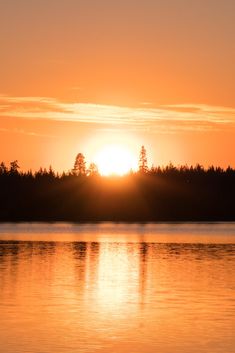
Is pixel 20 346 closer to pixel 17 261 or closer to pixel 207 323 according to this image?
pixel 207 323

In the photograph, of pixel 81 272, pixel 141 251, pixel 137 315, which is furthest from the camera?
pixel 141 251

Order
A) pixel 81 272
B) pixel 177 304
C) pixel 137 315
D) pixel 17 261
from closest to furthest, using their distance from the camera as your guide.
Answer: pixel 137 315, pixel 177 304, pixel 81 272, pixel 17 261

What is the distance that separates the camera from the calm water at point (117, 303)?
93.3 feet

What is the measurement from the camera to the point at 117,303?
126ft

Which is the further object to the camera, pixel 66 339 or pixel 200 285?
pixel 200 285

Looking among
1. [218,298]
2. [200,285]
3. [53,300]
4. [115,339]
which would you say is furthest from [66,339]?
[200,285]

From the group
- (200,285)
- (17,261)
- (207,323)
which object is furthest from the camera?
(17,261)

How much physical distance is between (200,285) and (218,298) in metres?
5.91

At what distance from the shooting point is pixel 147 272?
53469mm

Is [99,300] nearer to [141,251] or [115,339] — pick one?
[115,339]

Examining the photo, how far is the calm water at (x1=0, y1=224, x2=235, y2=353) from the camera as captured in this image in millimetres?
28438

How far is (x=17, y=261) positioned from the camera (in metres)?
61.0

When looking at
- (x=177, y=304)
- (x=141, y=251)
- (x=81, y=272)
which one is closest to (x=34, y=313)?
(x=177, y=304)

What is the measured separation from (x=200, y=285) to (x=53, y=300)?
10046 millimetres
